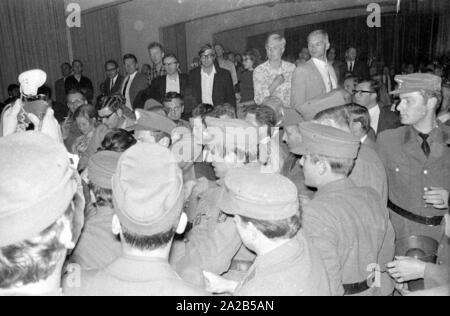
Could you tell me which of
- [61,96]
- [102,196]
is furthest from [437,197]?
[61,96]

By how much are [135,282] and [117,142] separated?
170cm

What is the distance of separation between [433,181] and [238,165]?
140 centimetres

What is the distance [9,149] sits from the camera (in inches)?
45.5

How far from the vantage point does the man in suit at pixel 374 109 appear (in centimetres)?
436

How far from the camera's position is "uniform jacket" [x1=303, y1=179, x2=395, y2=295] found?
178 centimetres

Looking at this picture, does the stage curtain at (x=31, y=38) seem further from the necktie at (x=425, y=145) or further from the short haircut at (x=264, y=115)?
the necktie at (x=425, y=145)

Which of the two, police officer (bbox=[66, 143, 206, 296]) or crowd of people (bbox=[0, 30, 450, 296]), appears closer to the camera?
crowd of people (bbox=[0, 30, 450, 296])

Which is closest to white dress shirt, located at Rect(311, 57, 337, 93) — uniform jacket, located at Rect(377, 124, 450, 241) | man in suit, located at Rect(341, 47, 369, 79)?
uniform jacket, located at Rect(377, 124, 450, 241)

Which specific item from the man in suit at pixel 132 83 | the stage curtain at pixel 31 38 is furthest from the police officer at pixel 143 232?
the stage curtain at pixel 31 38

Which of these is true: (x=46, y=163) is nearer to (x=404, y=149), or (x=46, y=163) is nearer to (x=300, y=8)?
(x=404, y=149)

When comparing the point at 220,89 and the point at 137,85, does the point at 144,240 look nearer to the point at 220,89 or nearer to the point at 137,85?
the point at 220,89

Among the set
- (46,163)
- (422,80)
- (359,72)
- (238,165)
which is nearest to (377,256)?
(238,165)

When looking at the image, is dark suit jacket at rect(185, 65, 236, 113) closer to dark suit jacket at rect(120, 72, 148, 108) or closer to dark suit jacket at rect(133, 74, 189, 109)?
dark suit jacket at rect(133, 74, 189, 109)

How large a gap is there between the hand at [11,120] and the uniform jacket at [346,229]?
1770 millimetres
